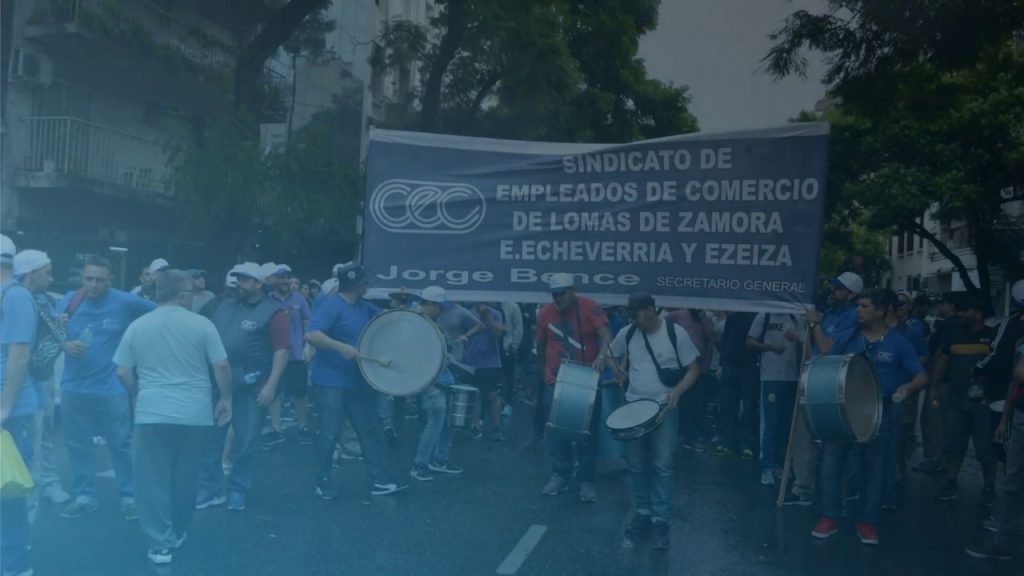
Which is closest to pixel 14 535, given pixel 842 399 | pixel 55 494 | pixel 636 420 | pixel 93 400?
pixel 93 400

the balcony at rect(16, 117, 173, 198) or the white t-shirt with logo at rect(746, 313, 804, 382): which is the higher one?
the balcony at rect(16, 117, 173, 198)

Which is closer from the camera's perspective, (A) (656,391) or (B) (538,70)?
(A) (656,391)

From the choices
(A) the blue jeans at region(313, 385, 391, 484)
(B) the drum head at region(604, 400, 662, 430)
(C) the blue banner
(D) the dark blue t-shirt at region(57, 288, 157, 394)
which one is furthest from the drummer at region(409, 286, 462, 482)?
(D) the dark blue t-shirt at region(57, 288, 157, 394)

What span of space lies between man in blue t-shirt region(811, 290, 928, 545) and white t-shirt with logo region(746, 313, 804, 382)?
195 cm

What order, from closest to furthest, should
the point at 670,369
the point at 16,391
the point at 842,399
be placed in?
the point at 16,391, the point at 842,399, the point at 670,369

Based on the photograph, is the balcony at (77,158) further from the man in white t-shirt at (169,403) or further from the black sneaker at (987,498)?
the black sneaker at (987,498)

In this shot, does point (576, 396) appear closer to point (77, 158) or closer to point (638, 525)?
point (638, 525)

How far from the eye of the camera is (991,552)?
818 centimetres

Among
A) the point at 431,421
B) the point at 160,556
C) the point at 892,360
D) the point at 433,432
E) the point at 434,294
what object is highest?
the point at 434,294

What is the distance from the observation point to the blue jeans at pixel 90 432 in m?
8.59

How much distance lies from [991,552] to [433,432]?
4.95 metres

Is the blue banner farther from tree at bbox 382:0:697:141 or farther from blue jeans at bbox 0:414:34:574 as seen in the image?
tree at bbox 382:0:697:141

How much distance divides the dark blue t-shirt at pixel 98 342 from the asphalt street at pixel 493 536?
3.23 feet

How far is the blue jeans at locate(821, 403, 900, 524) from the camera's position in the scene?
28.1 ft
